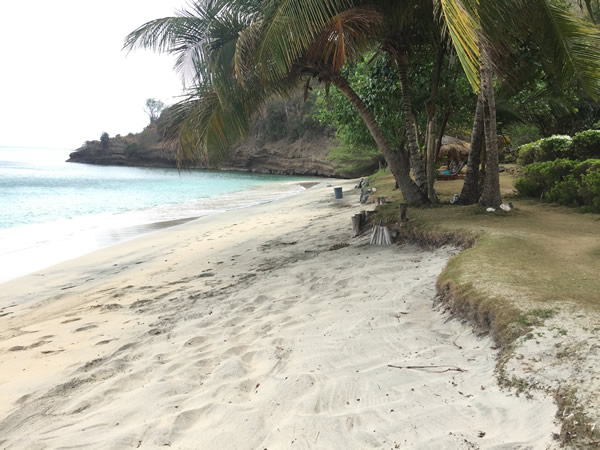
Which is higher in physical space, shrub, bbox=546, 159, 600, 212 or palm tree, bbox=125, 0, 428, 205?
palm tree, bbox=125, 0, 428, 205

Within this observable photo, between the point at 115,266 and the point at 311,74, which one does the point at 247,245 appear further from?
the point at 311,74

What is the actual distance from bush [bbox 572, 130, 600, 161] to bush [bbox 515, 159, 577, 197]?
56.5 inches

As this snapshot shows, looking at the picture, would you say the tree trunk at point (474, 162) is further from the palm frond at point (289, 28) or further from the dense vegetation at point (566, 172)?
the palm frond at point (289, 28)

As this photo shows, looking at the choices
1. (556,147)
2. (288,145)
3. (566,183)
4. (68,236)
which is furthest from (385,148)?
(288,145)

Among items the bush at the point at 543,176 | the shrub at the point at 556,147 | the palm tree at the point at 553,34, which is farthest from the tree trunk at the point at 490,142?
the shrub at the point at 556,147

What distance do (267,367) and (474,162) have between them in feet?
20.6

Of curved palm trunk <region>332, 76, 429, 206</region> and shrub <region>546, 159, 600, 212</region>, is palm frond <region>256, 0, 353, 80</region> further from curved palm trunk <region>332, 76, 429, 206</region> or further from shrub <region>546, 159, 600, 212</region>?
shrub <region>546, 159, 600, 212</region>

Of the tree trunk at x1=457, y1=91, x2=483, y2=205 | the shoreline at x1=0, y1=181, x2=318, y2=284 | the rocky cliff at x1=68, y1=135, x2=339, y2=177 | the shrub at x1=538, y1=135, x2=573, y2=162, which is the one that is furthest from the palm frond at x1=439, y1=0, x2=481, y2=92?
the rocky cliff at x1=68, y1=135, x2=339, y2=177

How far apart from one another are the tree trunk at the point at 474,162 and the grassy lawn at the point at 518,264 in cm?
108

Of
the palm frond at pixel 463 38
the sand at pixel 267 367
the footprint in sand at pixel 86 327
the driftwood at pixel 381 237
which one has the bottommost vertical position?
the footprint in sand at pixel 86 327

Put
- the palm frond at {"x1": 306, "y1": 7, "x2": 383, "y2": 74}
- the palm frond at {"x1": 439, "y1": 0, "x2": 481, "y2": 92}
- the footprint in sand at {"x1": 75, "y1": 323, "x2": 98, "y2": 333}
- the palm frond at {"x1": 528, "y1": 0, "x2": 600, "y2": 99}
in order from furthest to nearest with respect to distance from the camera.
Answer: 1. the palm frond at {"x1": 306, "y1": 7, "x2": 383, "y2": 74}
2. the palm frond at {"x1": 528, "y1": 0, "x2": 600, "y2": 99}
3. the footprint in sand at {"x1": 75, "y1": 323, "x2": 98, "y2": 333}
4. the palm frond at {"x1": 439, "y1": 0, "x2": 481, "y2": 92}

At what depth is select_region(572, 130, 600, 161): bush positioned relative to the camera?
9.01 meters

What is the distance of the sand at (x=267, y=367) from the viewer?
7.48ft

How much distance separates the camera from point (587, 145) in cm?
915
